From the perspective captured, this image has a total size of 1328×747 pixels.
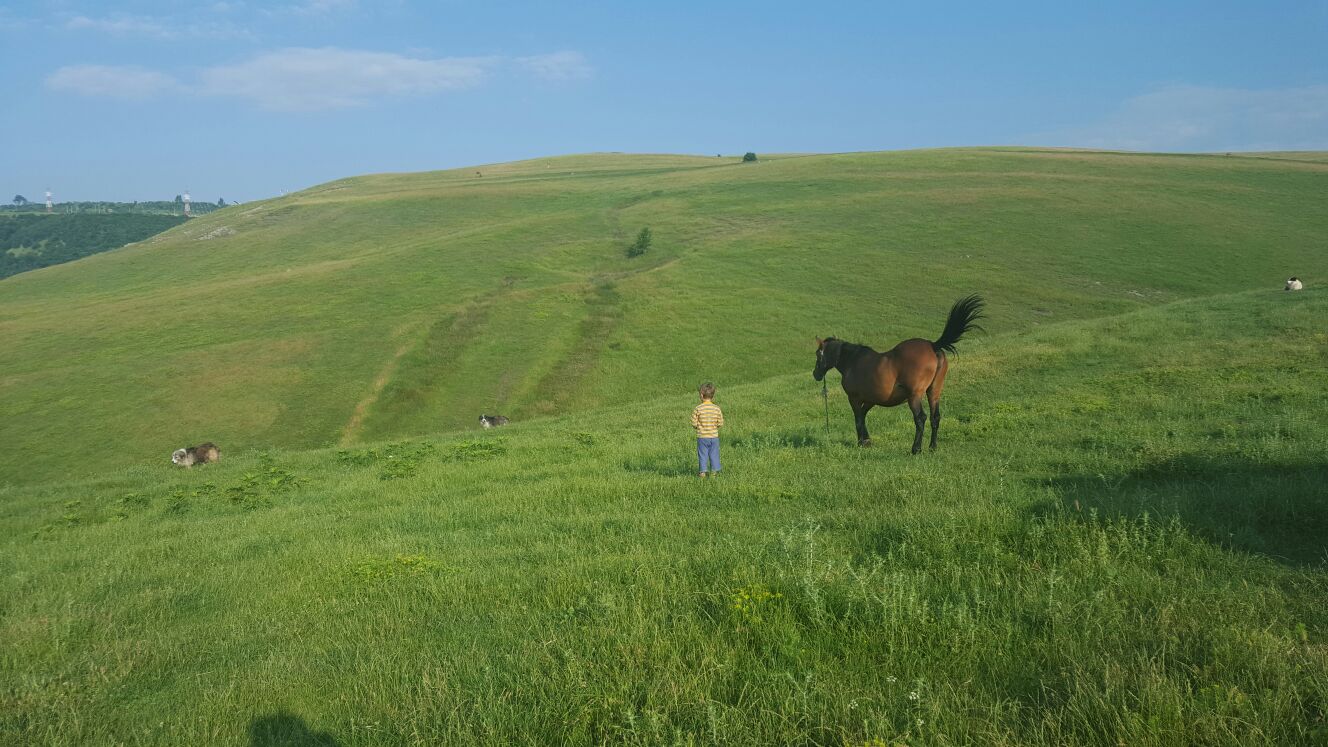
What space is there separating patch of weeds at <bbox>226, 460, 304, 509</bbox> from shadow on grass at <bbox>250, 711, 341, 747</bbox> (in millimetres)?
11970

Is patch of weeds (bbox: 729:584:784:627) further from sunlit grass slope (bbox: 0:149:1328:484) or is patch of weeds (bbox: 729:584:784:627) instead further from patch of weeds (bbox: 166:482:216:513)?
sunlit grass slope (bbox: 0:149:1328:484)

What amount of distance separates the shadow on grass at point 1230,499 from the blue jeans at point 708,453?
5.32m

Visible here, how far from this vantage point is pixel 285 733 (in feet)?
16.5

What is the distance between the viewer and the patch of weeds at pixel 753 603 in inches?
220

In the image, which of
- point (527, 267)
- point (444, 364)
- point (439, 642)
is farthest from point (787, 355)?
point (439, 642)

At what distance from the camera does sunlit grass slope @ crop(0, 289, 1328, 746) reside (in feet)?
14.5

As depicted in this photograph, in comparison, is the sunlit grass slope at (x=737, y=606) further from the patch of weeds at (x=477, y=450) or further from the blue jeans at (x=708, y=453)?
the patch of weeds at (x=477, y=450)

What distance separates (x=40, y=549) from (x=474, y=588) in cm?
1009

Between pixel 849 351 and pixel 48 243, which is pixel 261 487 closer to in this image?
pixel 849 351

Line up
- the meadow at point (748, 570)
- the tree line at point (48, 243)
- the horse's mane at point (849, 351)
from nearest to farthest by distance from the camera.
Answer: the meadow at point (748, 570)
the horse's mane at point (849, 351)
the tree line at point (48, 243)

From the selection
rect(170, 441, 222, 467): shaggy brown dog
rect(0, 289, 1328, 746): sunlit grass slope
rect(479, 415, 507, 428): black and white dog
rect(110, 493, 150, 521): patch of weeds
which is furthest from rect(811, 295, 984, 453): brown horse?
rect(170, 441, 222, 467): shaggy brown dog

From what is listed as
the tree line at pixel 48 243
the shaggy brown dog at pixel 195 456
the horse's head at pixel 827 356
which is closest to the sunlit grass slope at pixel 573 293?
the shaggy brown dog at pixel 195 456

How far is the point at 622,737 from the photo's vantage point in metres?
4.42

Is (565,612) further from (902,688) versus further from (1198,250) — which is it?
(1198,250)
